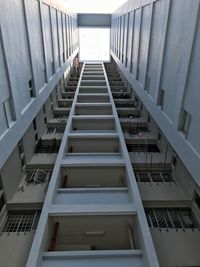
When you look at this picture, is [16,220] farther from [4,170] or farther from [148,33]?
[148,33]

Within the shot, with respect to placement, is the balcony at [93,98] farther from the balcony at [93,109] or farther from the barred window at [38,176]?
the barred window at [38,176]

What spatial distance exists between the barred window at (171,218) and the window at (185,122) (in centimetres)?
216

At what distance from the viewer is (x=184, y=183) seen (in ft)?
19.6

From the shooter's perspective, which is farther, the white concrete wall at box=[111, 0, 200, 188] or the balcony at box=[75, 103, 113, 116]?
the balcony at box=[75, 103, 113, 116]

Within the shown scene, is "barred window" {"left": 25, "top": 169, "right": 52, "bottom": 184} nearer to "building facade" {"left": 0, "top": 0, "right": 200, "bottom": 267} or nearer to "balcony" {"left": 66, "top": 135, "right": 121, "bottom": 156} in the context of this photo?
"building facade" {"left": 0, "top": 0, "right": 200, "bottom": 267}

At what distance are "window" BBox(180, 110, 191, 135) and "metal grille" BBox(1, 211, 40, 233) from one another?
4006mm

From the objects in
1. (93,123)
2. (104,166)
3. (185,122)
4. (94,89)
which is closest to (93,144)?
(93,123)

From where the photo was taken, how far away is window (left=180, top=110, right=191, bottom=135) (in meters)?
4.71

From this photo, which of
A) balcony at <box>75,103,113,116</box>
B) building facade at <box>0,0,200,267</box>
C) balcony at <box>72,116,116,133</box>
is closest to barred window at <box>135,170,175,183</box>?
building facade at <box>0,0,200,267</box>

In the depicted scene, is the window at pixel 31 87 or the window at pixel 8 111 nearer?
the window at pixel 8 111

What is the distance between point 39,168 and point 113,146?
2435 millimetres

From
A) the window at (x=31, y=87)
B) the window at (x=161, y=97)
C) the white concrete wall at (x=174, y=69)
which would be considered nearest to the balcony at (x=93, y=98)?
the white concrete wall at (x=174, y=69)

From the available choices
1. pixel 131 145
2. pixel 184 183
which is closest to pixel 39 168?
pixel 131 145

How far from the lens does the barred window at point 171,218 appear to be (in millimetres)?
5367
